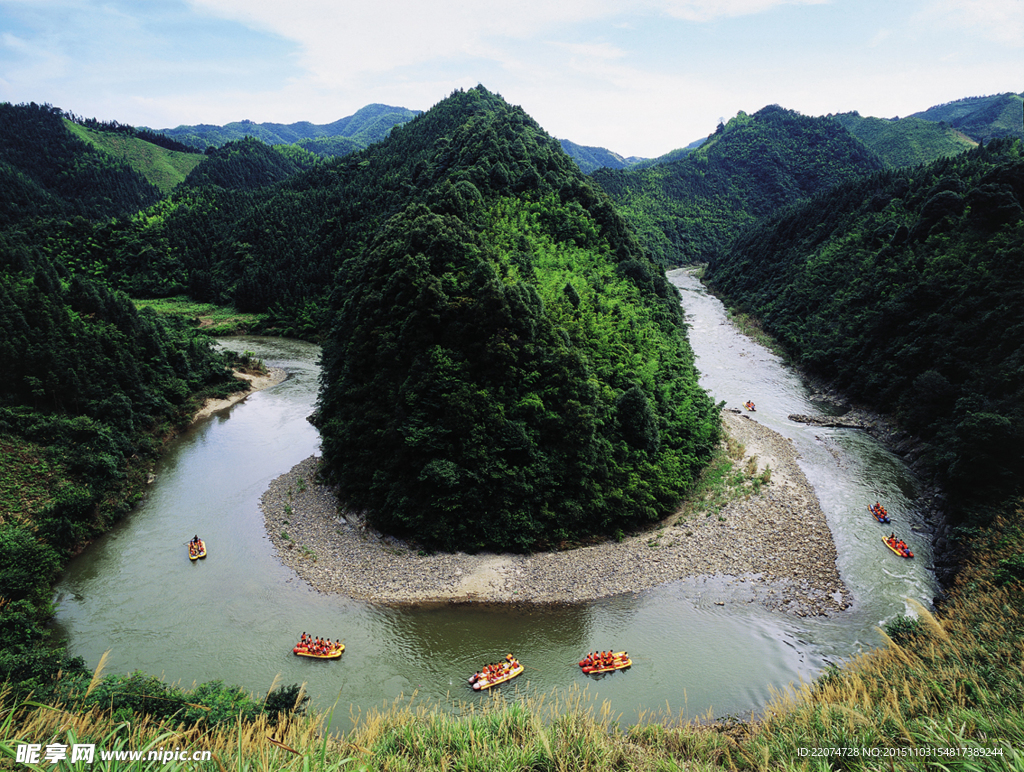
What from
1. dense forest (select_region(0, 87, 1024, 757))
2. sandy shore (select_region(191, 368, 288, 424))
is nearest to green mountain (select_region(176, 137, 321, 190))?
dense forest (select_region(0, 87, 1024, 757))

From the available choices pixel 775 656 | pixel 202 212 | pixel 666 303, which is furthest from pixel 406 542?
pixel 202 212

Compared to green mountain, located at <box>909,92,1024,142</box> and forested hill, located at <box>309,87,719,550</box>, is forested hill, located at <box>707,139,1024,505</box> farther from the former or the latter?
green mountain, located at <box>909,92,1024,142</box>

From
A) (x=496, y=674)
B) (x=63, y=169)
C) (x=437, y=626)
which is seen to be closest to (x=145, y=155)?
(x=63, y=169)

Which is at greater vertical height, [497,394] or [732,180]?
[732,180]

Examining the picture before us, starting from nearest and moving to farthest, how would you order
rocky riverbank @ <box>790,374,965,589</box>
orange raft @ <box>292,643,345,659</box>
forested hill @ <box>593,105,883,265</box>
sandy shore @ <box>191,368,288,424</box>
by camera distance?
orange raft @ <box>292,643,345,659</box> → rocky riverbank @ <box>790,374,965,589</box> → sandy shore @ <box>191,368,288,424</box> → forested hill @ <box>593,105,883,265</box>

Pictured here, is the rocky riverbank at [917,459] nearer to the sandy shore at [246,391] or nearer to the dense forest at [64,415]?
the dense forest at [64,415]

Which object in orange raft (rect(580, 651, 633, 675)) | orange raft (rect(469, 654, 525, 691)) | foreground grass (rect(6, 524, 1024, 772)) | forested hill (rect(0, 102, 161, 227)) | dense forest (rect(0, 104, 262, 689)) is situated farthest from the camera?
forested hill (rect(0, 102, 161, 227))

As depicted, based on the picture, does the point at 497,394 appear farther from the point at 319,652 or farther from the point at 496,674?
the point at 319,652
